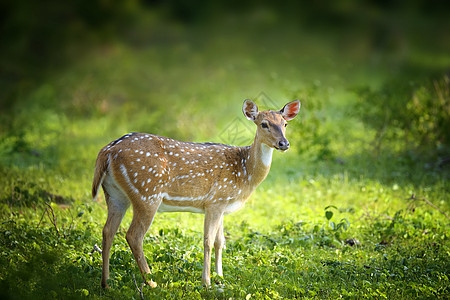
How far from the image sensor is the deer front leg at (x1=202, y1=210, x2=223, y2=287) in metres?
5.32

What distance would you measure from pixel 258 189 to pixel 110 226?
3.71m

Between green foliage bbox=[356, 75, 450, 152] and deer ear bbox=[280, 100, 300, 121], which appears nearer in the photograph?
deer ear bbox=[280, 100, 300, 121]

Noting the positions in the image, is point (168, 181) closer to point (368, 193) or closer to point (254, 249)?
point (254, 249)

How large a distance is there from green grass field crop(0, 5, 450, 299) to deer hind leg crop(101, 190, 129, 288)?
130 mm

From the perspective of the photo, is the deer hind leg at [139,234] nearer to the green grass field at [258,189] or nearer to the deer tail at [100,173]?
the green grass field at [258,189]

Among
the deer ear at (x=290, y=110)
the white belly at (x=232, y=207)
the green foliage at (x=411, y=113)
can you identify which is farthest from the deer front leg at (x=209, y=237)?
the green foliage at (x=411, y=113)

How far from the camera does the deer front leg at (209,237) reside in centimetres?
532

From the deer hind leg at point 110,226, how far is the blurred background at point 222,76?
8.23ft

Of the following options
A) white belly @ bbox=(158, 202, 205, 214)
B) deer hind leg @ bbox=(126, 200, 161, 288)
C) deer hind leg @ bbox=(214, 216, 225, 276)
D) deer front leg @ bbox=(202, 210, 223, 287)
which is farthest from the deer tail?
deer hind leg @ bbox=(214, 216, 225, 276)

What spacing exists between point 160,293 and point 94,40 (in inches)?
701

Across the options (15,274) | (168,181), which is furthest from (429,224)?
(15,274)

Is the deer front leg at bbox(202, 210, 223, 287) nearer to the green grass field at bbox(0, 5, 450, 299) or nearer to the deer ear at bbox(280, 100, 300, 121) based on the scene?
the green grass field at bbox(0, 5, 450, 299)

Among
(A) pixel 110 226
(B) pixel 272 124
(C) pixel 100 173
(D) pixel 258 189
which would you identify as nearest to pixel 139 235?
(A) pixel 110 226

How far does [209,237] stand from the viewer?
5438 mm
